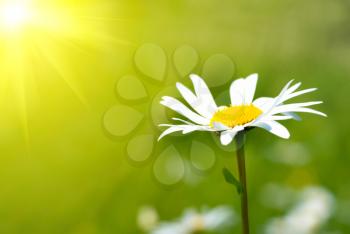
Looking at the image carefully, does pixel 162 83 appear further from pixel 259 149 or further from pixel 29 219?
pixel 29 219

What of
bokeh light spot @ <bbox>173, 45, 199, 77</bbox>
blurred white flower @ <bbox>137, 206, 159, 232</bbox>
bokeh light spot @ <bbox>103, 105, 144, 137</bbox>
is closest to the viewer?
blurred white flower @ <bbox>137, 206, 159, 232</bbox>

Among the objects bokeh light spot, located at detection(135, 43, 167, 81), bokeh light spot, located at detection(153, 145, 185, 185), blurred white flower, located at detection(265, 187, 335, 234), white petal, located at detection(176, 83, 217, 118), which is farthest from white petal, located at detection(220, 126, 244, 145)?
bokeh light spot, located at detection(135, 43, 167, 81)

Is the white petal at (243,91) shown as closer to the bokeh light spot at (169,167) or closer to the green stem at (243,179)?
the green stem at (243,179)

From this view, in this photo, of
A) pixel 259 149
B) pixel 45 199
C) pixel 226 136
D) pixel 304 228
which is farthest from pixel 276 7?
pixel 226 136

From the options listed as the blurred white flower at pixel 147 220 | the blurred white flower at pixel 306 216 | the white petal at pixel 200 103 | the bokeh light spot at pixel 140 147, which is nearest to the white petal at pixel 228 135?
the white petal at pixel 200 103

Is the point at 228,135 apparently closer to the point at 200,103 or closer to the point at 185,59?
the point at 200,103

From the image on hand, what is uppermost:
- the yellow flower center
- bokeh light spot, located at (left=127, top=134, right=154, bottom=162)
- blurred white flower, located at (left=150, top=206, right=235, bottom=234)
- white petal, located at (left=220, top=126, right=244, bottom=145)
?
the yellow flower center

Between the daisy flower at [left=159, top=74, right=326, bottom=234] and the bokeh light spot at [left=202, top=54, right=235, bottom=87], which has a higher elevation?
the bokeh light spot at [left=202, top=54, right=235, bottom=87]

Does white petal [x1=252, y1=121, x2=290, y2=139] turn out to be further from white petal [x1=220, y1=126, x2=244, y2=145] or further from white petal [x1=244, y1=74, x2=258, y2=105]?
white petal [x1=244, y1=74, x2=258, y2=105]

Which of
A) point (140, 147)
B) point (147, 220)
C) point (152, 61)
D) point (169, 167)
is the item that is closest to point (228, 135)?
point (147, 220)
